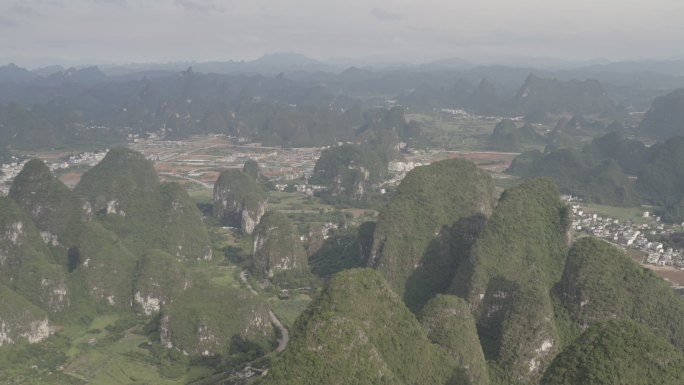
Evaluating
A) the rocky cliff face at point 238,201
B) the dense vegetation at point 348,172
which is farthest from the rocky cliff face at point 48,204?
the dense vegetation at point 348,172

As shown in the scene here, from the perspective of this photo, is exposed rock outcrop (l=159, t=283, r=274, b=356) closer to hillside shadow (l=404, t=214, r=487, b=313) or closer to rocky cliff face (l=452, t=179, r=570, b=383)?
hillside shadow (l=404, t=214, r=487, b=313)

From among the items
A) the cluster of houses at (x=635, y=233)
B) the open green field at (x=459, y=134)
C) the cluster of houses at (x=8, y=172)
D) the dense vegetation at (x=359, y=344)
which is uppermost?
the dense vegetation at (x=359, y=344)

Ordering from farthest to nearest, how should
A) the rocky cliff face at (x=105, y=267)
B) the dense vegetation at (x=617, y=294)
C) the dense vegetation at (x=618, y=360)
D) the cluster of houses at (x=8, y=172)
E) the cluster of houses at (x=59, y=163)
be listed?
the cluster of houses at (x=59, y=163)
the cluster of houses at (x=8, y=172)
the rocky cliff face at (x=105, y=267)
the dense vegetation at (x=617, y=294)
the dense vegetation at (x=618, y=360)

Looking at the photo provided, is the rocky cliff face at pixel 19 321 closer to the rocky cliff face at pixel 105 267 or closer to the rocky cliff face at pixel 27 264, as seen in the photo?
the rocky cliff face at pixel 27 264

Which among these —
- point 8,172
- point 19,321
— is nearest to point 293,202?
point 19,321

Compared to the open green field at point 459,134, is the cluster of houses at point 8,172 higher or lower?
higher

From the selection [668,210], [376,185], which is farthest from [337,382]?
[376,185]

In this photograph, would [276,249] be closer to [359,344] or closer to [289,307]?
[289,307]

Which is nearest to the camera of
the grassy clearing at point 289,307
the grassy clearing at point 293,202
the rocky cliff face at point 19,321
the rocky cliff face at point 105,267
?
the rocky cliff face at point 19,321
